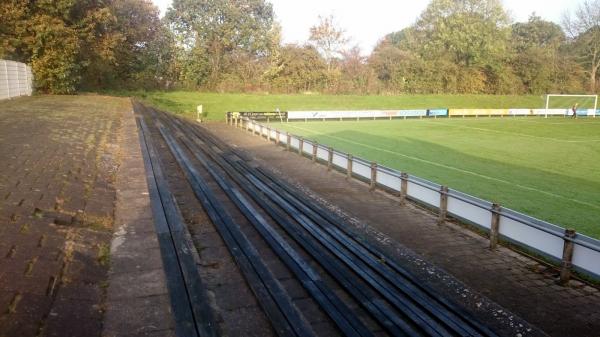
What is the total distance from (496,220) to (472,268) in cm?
135

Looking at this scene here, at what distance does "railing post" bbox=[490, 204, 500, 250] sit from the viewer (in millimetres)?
8602

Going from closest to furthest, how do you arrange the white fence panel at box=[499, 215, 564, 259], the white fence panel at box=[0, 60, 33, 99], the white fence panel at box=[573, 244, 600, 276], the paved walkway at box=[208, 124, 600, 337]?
the paved walkway at box=[208, 124, 600, 337] < the white fence panel at box=[573, 244, 600, 276] < the white fence panel at box=[499, 215, 564, 259] < the white fence panel at box=[0, 60, 33, 99]

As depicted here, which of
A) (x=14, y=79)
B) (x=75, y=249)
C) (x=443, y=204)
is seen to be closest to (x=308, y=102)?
(x=14, y=79)

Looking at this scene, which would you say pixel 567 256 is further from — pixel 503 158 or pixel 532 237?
pixel 503 158

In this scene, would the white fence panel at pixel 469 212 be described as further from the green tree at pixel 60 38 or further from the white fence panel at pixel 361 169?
the green tree at pixel 60 38

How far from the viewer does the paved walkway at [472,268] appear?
6.13 m

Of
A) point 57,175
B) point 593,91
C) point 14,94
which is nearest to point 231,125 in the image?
point 14,94

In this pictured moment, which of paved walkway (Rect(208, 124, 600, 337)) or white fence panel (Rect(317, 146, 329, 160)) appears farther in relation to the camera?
white fence panel (Rect(317, 146, 329, 160))

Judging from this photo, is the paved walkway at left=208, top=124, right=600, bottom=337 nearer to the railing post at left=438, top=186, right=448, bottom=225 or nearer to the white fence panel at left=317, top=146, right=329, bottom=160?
the railing post at left=438, top=186, right=448, bottom=225

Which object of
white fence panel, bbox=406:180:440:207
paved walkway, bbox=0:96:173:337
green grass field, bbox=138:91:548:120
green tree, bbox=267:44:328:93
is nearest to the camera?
paved walkway, bbox=0:96:173:337

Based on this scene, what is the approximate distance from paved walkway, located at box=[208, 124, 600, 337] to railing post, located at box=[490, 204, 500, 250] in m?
0.18

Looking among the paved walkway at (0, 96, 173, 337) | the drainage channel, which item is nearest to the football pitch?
the drainage channel

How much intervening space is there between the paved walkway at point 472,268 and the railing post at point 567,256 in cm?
15

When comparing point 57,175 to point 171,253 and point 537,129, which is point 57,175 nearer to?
point 171,253
